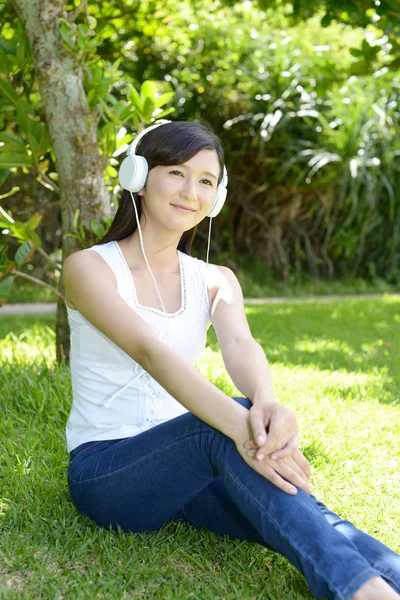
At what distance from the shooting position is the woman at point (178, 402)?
1.96 m

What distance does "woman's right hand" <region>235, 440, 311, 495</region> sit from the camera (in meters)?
1.96

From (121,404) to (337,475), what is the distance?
1.04 metres

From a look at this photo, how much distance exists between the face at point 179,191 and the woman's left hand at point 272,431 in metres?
0.71

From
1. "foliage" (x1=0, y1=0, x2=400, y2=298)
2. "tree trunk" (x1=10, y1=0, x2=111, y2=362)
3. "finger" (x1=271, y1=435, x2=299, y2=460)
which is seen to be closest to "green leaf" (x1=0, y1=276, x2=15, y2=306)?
"tree trunk" (x1=10, y1=0, x2=111, y2=362)

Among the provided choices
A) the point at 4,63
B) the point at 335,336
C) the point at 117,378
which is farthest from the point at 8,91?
the point at 335,336

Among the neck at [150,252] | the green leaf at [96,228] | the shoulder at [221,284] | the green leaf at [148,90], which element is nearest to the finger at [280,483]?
the shoulder at [221,284]

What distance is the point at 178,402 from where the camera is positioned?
236cm

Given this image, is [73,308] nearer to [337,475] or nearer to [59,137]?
[337,475]

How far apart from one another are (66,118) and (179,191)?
1.66 metres

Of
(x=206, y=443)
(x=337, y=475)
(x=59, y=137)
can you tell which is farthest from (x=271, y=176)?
(x=206, y=443)

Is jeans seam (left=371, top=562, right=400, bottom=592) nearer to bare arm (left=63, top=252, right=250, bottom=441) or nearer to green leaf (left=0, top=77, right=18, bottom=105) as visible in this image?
bare arm (left=63, top=252, right=250, bottom=441)

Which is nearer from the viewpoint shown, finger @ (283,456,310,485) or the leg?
finger @ (283,456,310,485)

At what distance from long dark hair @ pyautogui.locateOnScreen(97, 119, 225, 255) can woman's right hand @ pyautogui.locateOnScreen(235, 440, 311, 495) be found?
36.9 inches

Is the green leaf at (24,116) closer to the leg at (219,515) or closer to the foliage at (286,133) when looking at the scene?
the leg at (219,515)
